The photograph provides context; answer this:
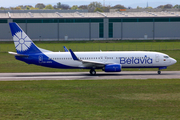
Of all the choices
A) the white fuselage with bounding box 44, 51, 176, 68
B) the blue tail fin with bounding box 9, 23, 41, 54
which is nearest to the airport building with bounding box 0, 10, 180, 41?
the blue tail fin with bounding box 9, 23, 41, 54

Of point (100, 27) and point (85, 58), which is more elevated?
point (100, 27)

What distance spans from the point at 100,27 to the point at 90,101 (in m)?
87.7

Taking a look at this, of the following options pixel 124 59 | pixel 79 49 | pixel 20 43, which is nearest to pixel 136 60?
pixel 124 59

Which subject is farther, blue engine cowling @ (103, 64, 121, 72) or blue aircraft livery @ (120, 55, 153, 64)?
blue aircraft livery @ (120, 55, 153, 64)

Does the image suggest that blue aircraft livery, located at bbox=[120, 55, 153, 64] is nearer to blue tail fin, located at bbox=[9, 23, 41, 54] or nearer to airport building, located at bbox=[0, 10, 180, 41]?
blue tail fin, located at bbox=[9, 23, 41, 54]

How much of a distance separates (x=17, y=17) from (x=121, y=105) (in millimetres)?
90394

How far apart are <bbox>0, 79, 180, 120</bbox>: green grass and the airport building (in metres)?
77.0

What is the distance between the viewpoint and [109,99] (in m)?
23.4

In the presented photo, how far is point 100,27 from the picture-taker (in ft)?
357

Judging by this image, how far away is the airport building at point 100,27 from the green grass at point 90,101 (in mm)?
76967

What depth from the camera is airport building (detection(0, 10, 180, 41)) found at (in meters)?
106

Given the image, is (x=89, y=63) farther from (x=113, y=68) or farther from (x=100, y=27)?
(x=100, y=27)

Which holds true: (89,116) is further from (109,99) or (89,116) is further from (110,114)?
(109,99)

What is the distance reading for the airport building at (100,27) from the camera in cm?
10606
